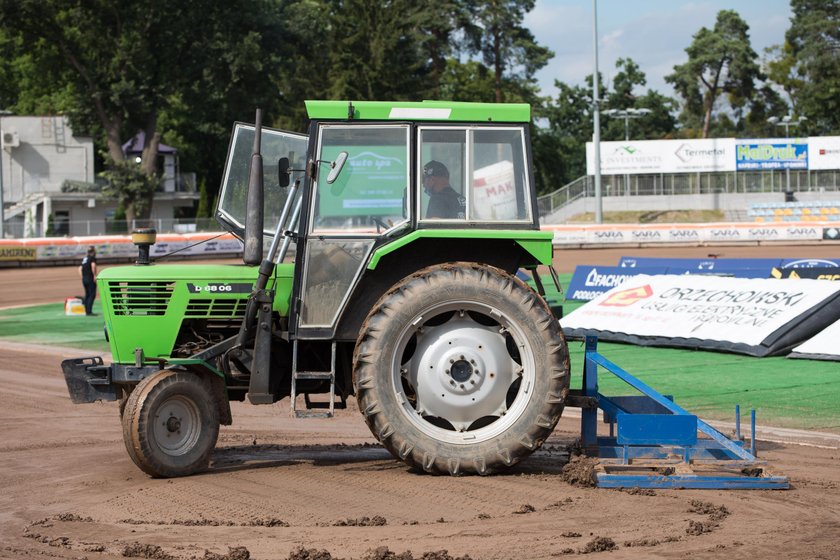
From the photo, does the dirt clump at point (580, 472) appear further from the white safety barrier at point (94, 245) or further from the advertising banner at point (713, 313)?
the white safety barrier at point (94, 245)

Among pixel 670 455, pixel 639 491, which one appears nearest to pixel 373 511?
pixel 639 491

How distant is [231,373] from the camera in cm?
845

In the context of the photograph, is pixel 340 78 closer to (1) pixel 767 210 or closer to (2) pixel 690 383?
(1) pixel 767 210

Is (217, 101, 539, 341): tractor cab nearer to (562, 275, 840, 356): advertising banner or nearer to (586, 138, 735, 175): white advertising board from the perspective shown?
(562, 275, 840, 356): advertising banner

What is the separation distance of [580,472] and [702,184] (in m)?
65.8

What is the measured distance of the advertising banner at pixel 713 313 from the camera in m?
15.5

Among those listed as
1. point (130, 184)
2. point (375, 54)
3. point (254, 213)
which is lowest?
point (254, 213)

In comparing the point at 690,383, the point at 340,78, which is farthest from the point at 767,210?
the point at 690,383

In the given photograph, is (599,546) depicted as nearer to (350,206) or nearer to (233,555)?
(233,555)

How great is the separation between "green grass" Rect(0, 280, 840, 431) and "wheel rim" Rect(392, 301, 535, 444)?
3.64m

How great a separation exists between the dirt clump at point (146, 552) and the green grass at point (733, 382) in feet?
20.0

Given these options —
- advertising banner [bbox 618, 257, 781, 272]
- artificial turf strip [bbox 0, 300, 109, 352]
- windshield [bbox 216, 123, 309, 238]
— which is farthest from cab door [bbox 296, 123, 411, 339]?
advertising banner [bbox 618, 257, 781, 272]

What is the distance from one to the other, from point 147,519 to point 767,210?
191 feet

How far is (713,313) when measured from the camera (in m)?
16.8
